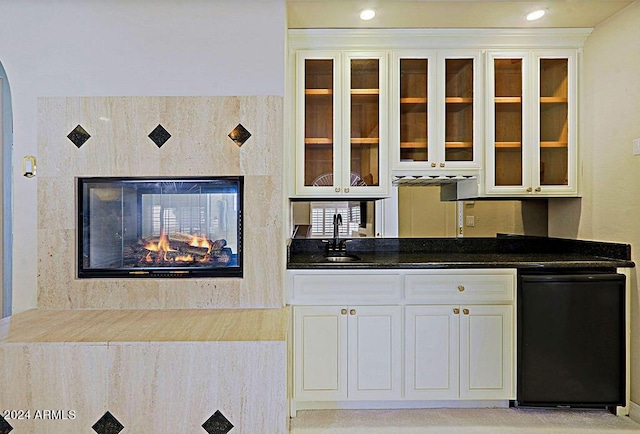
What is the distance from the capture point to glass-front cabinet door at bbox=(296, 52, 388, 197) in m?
2.85

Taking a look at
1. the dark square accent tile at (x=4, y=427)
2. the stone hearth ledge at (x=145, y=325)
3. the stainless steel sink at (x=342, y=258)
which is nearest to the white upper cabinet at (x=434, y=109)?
the stainless steel sink at (x=342, y=258)

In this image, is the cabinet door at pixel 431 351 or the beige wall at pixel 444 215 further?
the beige wall at pixel 444 215

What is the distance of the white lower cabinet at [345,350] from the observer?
2527 millimetres

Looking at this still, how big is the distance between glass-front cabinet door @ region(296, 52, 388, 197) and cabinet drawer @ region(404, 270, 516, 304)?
654 mm

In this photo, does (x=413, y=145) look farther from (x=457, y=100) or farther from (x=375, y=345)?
(x=375, y=345)

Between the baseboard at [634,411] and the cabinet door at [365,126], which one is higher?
the cabinet door at [365,126]

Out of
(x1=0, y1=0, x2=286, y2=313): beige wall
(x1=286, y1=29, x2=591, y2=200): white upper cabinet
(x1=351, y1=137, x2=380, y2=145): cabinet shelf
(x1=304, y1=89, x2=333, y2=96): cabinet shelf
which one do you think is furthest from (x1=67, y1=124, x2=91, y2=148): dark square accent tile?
(x1=351, y1=137, x2=380, y2=145): cabinet shelf

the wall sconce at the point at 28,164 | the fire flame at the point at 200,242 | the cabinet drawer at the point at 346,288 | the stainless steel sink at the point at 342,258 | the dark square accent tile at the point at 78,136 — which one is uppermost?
the dark square accent tile at the point at 78,136

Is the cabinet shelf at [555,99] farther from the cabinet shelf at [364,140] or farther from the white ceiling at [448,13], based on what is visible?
the cabinet shelf at [364,140]

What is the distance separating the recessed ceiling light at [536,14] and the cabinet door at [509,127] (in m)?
0.24

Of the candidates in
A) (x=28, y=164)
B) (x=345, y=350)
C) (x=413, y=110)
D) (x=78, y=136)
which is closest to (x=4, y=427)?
(x=28, y=164)

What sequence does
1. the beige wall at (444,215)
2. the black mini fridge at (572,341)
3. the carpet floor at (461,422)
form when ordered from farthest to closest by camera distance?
1. the beige wall at (444,215)
2. the black mini fridge at (572,341)
3. the carpet floor at (461,422)

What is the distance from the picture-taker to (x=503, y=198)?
305 cm

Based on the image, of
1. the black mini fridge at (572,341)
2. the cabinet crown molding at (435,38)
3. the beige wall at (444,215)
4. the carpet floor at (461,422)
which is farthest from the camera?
the beige wall at (444,215)
